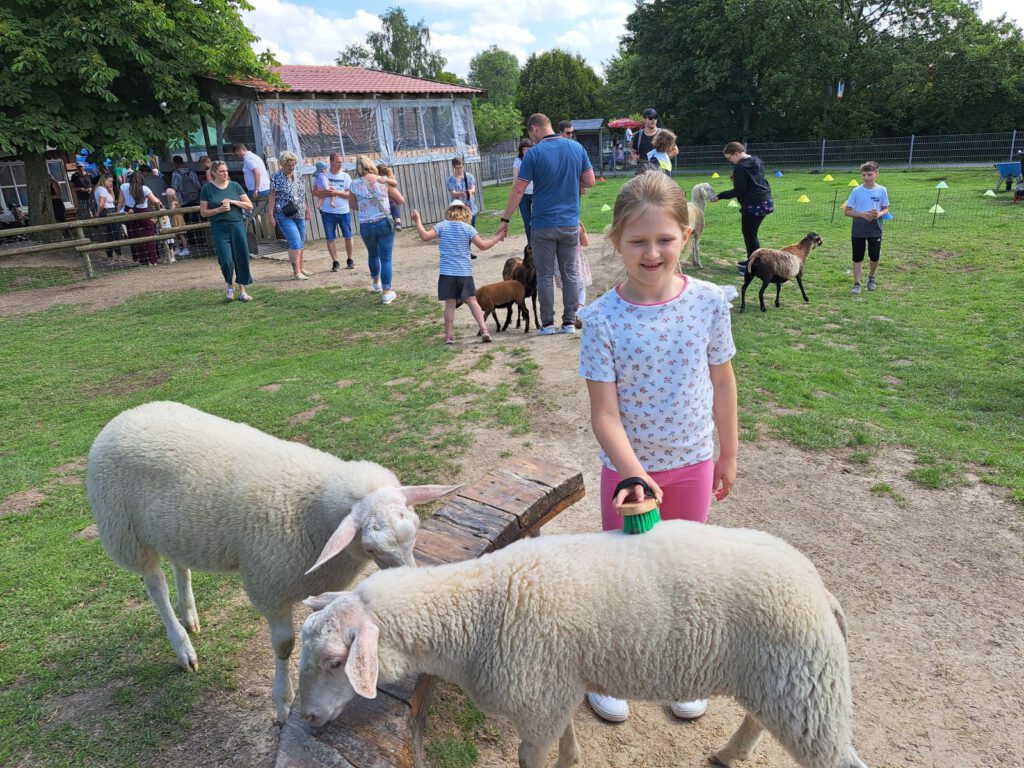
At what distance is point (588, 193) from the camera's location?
2453 centimetres

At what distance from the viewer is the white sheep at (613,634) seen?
199cm

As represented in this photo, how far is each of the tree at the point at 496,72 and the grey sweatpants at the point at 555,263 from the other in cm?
7332

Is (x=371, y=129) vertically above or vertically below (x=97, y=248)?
above

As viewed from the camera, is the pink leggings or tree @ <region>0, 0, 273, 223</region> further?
tree @ <region>0, 0, 273, 223</region>

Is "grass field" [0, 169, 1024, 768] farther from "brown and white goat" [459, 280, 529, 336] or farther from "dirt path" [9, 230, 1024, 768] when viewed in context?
"brown and white goat" [459, 280, 529, 336]

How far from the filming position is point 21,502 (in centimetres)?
470

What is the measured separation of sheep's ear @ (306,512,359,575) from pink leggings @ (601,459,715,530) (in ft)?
3.30

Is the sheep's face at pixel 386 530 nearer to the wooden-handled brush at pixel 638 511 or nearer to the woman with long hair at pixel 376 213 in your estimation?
the wooden-handled brush at pixel 638 511

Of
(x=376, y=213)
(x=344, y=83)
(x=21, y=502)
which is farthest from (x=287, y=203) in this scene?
(x=344, y=83)

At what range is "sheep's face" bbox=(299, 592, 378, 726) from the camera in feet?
6.26

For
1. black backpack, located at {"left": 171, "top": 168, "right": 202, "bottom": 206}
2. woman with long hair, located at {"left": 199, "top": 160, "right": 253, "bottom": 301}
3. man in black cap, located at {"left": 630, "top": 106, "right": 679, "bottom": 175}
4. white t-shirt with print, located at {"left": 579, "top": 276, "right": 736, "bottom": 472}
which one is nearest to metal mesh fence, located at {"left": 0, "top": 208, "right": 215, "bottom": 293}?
black backpack, located at {"left": 171, "top": 168, "right": 202, "bottom": 206}

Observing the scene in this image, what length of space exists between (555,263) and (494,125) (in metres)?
53.4

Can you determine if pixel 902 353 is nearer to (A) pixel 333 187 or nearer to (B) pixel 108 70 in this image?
(A) pixel 333 187

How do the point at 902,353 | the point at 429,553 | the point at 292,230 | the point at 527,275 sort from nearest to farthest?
the point at 429,553 < the point at 902,353 < the point at 527,275 < the point at 292,230
